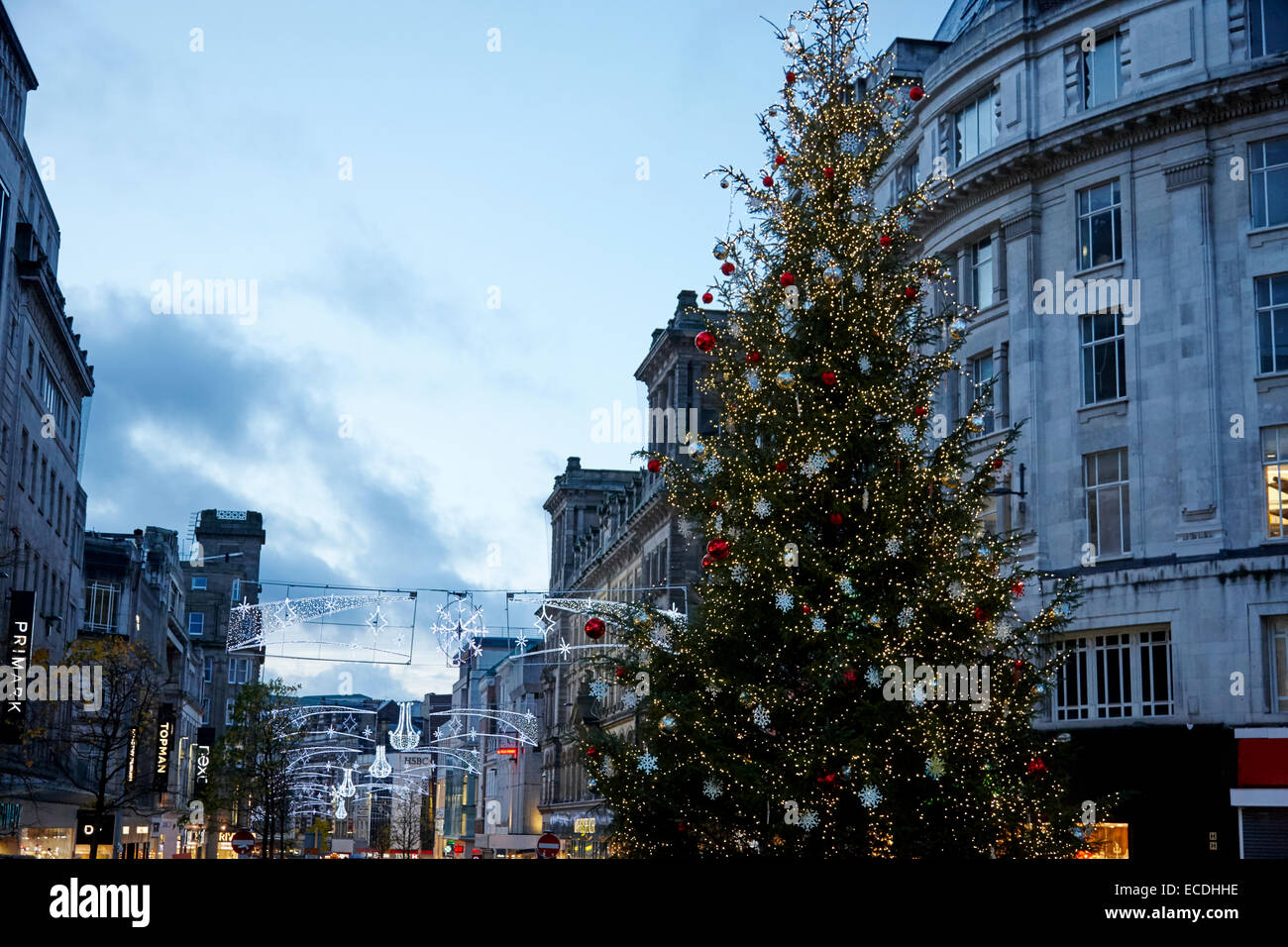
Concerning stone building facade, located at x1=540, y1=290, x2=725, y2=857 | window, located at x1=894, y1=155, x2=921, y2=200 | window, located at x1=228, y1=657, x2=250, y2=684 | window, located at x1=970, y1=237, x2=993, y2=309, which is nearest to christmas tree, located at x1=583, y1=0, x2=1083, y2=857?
window, located at x1=970, y1=237, x2=993, y2=309

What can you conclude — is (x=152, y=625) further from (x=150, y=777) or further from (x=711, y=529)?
(x=711, y=529)

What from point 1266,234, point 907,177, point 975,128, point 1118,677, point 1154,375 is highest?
point 907,177

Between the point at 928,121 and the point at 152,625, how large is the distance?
5280cm

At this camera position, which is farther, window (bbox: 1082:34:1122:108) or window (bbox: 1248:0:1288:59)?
window (bbox: 1082:34:1122:108)

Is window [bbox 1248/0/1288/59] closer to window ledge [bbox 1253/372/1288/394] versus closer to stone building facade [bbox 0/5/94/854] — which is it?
window ledge [bbox 1253/372/1288/394]

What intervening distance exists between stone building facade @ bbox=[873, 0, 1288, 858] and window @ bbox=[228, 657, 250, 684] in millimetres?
106793

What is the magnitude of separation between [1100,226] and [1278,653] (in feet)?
40.5

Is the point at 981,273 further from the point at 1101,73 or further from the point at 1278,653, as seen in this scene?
the point at 1278,653

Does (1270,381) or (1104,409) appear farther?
(1104,409)

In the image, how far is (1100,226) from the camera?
39938mm

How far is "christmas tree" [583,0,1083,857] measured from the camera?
18.9 meters

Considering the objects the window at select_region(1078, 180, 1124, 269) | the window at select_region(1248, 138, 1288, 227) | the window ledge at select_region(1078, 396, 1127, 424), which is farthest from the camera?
the window at select_region(1078, 180, 1124, 269)

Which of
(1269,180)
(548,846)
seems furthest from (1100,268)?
(548,846)
